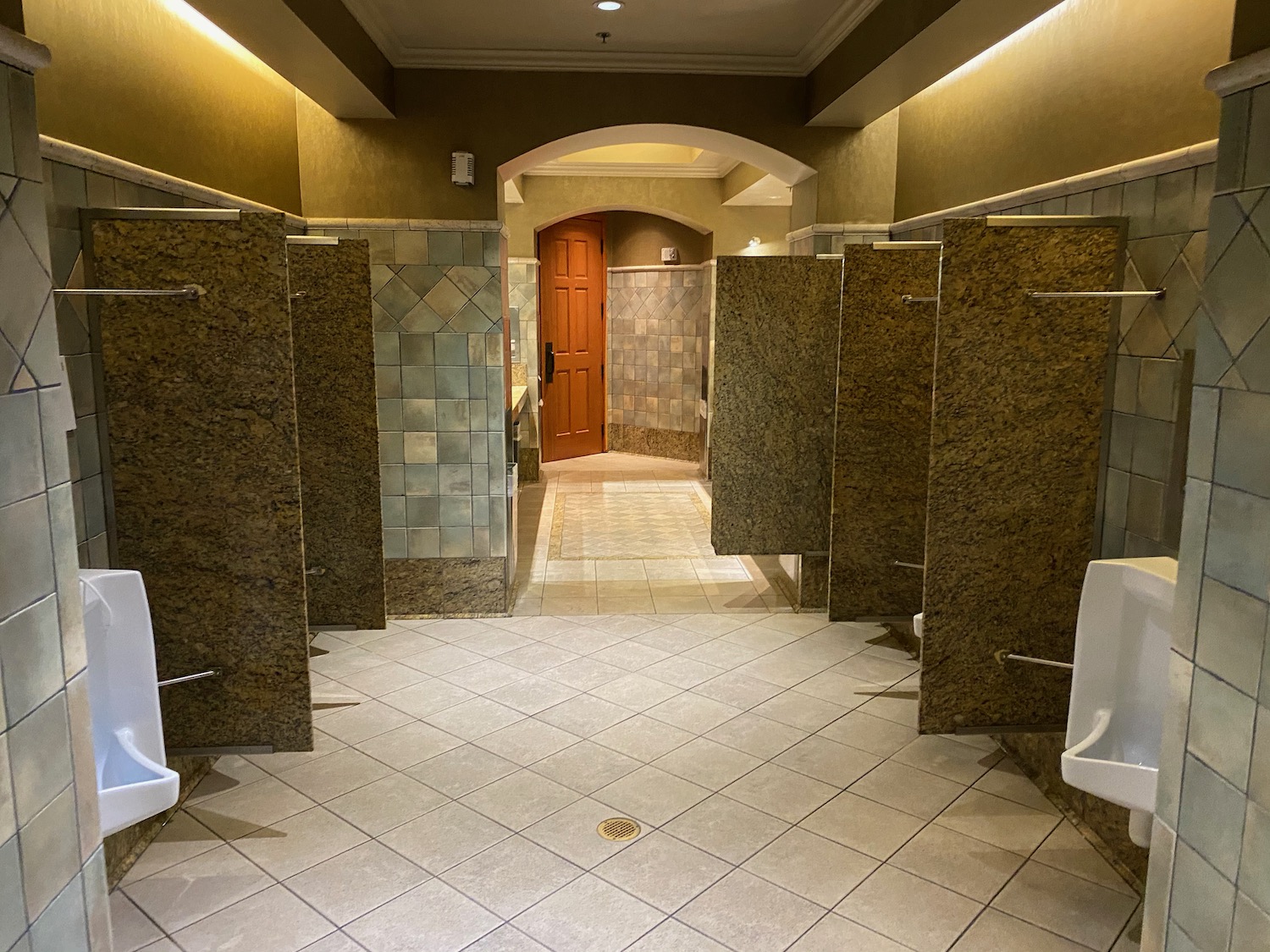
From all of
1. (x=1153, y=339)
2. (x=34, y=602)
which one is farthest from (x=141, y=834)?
(x=1153, y=339)

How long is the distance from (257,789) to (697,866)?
1399mm

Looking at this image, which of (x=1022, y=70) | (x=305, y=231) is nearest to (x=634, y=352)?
(x=305, y=231)

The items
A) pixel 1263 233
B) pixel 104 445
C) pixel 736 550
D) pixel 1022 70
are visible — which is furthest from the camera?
pixel 736 550

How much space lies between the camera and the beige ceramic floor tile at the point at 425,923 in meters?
2.10

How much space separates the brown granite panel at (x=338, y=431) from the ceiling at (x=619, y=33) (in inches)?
39.2

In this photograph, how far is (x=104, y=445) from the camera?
2494 millimetres

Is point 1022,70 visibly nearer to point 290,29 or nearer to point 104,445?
point 290,29

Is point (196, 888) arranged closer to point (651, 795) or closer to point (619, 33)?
point (651, 795)

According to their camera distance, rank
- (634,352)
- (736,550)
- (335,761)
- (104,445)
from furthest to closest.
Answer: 1. (634,352)
2. (736,550)
3. (335,761)
4. (104,445)

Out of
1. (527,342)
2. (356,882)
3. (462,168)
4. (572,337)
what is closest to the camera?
(356,882)

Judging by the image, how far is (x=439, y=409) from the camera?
4.32 meters

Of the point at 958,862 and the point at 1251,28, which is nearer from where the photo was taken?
the point at 1251,28

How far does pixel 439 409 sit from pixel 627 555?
5.38 feet

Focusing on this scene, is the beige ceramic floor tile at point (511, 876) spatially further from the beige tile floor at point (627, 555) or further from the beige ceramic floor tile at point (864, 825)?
the beige tile floor at point (627, 555)
